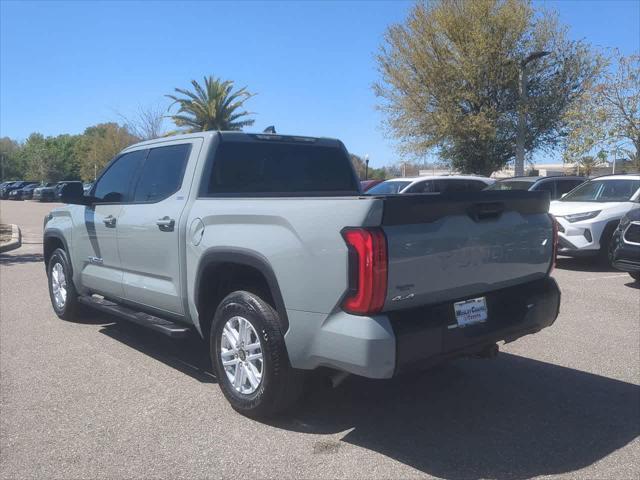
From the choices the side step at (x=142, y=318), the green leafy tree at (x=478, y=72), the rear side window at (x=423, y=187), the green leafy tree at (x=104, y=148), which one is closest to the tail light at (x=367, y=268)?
the side step at (x=142, y=318)

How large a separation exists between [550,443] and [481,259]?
1.21 metres

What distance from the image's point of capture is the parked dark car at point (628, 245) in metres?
8.25

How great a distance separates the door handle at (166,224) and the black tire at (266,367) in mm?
836

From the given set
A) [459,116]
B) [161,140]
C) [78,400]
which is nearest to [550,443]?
[78,400]

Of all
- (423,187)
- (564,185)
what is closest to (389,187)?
(423,187)

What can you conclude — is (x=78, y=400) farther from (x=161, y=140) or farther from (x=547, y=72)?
(x=547, y=72)

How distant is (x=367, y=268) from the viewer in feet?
10.6

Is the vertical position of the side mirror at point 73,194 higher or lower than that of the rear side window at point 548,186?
higher

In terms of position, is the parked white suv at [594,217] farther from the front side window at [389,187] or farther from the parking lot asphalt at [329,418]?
the parking lot asphalt at [329,418]

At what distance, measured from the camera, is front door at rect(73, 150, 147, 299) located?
555cm

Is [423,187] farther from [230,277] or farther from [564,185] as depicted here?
[230,277]

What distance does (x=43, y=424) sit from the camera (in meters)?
4.10

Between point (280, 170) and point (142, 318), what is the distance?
66.1 inches

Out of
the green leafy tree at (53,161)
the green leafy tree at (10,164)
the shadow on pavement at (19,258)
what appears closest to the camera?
the shadow on pavement at (19,258)
